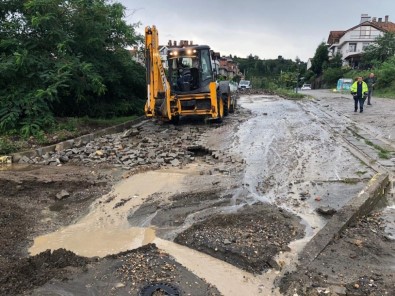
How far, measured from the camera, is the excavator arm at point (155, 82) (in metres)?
14.0

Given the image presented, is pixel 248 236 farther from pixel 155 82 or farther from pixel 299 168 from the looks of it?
pixel 155 82

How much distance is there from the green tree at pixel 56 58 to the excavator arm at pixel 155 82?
1.72 m

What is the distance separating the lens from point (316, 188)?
7285mm

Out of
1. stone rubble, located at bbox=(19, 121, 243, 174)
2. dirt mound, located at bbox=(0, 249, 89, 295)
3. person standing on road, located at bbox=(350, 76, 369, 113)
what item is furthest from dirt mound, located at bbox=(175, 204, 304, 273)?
person standing on road, located at bbox=(350, 76, 369, 113)

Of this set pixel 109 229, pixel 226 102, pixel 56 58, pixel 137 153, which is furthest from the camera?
pixel 226 102

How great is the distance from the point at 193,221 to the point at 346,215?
224 cm

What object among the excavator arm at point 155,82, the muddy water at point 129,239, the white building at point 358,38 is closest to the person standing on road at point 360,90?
the excavator arm at point 155,82

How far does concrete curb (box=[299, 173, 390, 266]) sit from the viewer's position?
4.74m

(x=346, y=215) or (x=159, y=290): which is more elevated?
(x=346, y=215)

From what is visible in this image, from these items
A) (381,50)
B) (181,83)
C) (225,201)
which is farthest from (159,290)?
(381,50)

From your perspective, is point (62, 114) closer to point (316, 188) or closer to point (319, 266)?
point (316, 188)

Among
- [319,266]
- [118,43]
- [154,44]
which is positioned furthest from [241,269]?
[118,43]

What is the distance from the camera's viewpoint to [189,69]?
15641 mm

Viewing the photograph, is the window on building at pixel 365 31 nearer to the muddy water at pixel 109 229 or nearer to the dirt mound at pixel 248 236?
the muddy water at pixel 109 229
